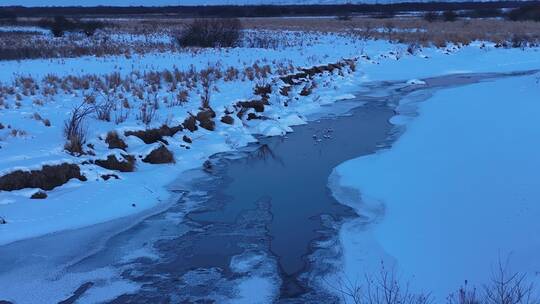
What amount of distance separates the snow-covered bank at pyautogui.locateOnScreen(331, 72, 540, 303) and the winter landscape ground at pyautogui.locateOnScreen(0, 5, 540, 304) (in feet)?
0.09

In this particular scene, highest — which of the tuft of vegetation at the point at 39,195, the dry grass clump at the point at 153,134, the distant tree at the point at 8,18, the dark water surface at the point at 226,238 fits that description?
the distant tree at the point at 8,18

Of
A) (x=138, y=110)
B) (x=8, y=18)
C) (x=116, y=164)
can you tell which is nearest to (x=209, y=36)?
(x=138, y=110)

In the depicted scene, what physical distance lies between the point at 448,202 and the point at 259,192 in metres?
2.65

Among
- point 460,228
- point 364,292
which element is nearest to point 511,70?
point 460,228

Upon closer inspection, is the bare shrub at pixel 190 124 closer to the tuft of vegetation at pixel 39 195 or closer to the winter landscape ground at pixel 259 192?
the winter landscape ground at pixel 259 192

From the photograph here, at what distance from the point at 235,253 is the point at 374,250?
1.47m

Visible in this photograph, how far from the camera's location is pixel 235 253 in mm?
6469

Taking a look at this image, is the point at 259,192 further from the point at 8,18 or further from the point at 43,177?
the point at 8,18

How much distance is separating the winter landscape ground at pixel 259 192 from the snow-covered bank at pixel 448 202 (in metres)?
0.03

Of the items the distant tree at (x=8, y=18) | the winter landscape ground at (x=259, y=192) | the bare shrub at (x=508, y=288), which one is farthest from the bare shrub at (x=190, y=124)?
the distant tree at (x=8, y=18)

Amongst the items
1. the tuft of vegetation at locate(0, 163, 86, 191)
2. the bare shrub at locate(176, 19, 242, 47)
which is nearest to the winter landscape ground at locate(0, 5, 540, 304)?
the tuft of vegetation at locate(0, 163, 86, 191)

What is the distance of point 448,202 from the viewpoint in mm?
7527

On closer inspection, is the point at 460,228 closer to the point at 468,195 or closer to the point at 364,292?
the point at 468,195

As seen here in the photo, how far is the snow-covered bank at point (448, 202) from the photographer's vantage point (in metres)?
5.82
